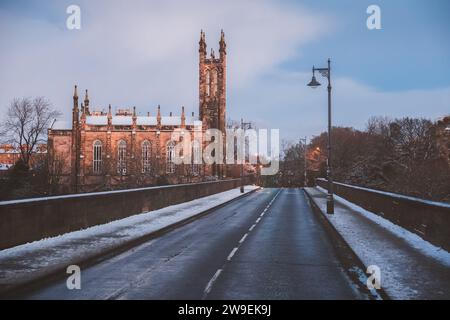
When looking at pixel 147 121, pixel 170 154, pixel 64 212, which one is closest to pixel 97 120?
pixel 147 121

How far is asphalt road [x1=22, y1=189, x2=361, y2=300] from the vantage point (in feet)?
26.6

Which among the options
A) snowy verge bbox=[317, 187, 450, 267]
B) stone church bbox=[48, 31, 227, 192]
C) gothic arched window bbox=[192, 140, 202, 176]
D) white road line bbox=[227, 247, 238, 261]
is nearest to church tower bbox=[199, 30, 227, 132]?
stone church bbox=[48, 31, 227, 192]

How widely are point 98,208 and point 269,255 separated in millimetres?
8614

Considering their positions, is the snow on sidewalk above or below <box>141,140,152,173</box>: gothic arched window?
below

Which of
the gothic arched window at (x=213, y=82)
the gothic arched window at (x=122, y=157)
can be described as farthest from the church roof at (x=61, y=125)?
the gothic arched window at (x=213, y=82)

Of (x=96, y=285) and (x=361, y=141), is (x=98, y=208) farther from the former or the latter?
(x=361, y=141)

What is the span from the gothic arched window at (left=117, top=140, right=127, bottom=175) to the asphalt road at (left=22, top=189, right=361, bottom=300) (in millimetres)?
68069

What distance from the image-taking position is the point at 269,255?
12.2m

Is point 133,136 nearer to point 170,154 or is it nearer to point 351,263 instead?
point 170,154

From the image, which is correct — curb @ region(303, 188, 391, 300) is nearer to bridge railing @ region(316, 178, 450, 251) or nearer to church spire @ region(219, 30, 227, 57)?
bridge railing @ region(316, 178, 450, 251)

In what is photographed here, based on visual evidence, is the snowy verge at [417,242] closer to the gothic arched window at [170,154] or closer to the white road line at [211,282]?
the white road line at [211,282]

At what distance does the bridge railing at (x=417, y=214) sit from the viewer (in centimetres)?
1204

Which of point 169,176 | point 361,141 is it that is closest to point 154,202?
point 169,176

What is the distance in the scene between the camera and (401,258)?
11.0 metres
